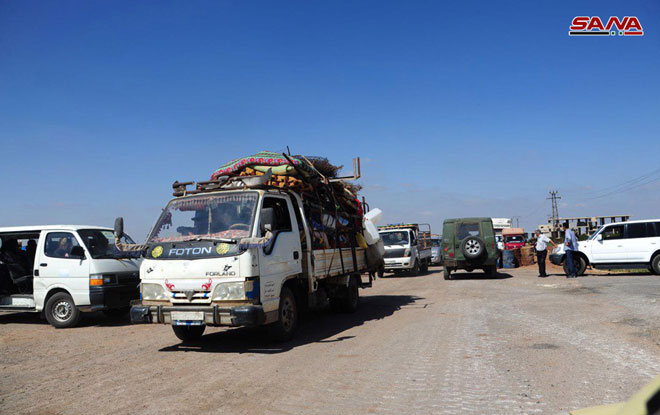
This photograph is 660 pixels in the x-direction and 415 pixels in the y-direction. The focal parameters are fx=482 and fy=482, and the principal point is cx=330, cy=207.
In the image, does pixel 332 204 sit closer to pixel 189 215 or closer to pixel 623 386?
pixel 189 215

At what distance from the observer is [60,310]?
32.6 ft

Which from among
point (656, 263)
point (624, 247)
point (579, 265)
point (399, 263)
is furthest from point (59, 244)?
point (656, 263)

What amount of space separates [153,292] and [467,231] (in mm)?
13894

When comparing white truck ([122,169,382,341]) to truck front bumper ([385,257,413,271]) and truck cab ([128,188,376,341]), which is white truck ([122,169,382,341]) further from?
truck front bumper ([385,257,413,271])

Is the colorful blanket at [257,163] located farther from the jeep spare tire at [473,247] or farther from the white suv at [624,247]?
the white suv at [624,247]

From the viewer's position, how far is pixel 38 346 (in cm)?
802

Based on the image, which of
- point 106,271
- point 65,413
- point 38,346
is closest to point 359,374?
point 65,413

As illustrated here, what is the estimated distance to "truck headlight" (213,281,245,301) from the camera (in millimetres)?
6477

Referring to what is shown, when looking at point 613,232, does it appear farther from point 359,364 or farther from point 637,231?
point 359,364

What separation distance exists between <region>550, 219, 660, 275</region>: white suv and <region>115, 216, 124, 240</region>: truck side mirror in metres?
15.6

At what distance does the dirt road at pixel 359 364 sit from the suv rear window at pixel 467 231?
8020mm

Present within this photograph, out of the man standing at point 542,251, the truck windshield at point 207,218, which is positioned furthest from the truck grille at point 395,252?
the truck windshield at point 207,218

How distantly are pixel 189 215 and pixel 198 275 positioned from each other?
4.02 feet

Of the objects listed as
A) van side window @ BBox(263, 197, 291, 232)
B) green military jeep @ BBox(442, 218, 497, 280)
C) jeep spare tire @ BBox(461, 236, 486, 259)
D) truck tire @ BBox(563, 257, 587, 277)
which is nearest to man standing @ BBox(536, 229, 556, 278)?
truck tire @ BBox(563, 257, 587, 277)
